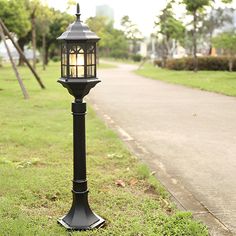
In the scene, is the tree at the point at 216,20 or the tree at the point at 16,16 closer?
the tree at the point at 16,16

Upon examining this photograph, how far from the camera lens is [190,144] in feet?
22.3

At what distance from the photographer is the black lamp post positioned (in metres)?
3.34

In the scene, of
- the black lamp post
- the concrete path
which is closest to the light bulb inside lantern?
the black lamp post

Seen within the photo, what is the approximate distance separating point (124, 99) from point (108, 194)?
31.1 feet

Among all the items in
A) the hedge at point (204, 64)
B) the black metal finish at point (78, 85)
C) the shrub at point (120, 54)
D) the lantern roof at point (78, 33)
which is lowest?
the shrub at point (120, 54)

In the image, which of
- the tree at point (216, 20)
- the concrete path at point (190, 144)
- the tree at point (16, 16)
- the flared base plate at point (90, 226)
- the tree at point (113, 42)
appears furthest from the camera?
the tree at point (113, 42)

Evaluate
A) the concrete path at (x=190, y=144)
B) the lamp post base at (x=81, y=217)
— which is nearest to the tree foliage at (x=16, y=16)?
the concrete path at (x=190, y=144)

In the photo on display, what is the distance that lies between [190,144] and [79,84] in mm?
3829

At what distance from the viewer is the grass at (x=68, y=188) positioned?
→ 11.5ft

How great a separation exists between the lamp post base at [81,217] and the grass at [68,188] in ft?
0.23

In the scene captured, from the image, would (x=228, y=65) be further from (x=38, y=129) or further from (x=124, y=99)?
(x=38, y=129)

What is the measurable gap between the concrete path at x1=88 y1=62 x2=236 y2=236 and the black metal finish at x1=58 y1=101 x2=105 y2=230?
96 centimetres

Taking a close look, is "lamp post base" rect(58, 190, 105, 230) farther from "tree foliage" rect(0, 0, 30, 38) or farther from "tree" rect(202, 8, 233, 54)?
"tree" rect(202, 8, 233, 54)

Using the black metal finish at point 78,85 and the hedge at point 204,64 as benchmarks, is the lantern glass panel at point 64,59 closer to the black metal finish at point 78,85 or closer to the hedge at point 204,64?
the black metal finish at point 78,85
